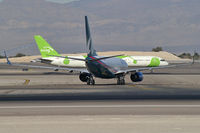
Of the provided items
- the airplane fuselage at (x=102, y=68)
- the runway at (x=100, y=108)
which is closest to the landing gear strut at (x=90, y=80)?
the airplane fuselage at (x=102, y=68)

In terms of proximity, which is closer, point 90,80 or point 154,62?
point 90,80

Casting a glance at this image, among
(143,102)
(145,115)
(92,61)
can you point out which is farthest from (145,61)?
(145,115)

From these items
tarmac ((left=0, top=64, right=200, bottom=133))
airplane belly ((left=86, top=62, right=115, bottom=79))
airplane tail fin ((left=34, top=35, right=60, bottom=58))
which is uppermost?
airplane tail fin ((left=34, top=35, right=60, bottom=58))

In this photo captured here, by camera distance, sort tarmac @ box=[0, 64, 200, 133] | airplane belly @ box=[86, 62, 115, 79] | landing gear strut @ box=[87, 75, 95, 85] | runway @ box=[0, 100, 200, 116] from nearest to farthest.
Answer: tarmac @ box=[0, 64, 200, 133]
runway @ box=[0, 100, 200, 116]
airplane belly @ box=[86, 62, 115, 79]
landing gear strut @ box=[87, 75, 95, 85]

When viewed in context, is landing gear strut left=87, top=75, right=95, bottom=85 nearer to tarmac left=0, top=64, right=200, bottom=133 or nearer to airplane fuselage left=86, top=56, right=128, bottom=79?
airplane fuselage left=86, top=56, right=128, bottom=79

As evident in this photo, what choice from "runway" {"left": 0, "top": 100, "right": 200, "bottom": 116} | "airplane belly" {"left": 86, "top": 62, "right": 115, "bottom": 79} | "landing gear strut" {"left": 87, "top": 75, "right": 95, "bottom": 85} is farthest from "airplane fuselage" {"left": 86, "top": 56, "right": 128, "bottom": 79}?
"runway" {"left": 0, "top": 100, "right": 200, "bottom": 116}

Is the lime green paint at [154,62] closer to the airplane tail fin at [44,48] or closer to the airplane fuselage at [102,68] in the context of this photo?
the airplane tail fin at [44,48]

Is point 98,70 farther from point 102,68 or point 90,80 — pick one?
point 90,80

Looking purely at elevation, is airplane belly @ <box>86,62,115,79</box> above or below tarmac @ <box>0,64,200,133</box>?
above
